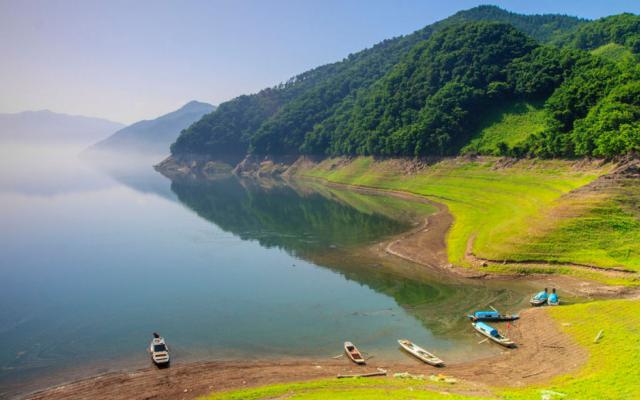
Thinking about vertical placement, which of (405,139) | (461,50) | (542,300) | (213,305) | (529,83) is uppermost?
(461,50)

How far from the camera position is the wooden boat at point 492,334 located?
128ft

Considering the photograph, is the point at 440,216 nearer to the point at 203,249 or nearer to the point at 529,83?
the point at 203,249

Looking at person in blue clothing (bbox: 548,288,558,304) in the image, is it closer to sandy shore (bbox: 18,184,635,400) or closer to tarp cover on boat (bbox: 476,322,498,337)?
sandy shore (bbox: 18,184,635,400)

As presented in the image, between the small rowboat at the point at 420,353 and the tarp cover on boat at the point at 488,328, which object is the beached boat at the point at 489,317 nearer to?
the tarp cover on boat at the point at 488,328

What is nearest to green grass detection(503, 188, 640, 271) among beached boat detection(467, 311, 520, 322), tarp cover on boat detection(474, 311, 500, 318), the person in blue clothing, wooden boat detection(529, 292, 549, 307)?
wooden boat detection(529, 292, 549, 307)

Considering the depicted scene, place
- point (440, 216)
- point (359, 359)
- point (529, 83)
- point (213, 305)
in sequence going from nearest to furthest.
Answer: point (359, 359)
point (213, 305)
point (440, 216)
point (529, 83)

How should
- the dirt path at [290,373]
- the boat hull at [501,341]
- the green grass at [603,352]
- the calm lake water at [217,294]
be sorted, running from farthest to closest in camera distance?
the calm lake water at [217,294] < the boat hull at [501,341] < the dirt path at [290,373] < the green grass at [603,352]

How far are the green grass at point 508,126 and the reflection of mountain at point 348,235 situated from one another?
30015 mm

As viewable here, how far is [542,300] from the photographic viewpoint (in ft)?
157

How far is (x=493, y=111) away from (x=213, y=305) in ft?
399

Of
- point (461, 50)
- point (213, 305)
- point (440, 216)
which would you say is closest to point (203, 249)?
point (213, 305)

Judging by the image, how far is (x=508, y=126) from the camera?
129875 mm

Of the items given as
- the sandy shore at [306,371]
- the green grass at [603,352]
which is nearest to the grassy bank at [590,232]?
the green grass at [603,352]

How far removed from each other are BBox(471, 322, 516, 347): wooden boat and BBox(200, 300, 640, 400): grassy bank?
569 cm
